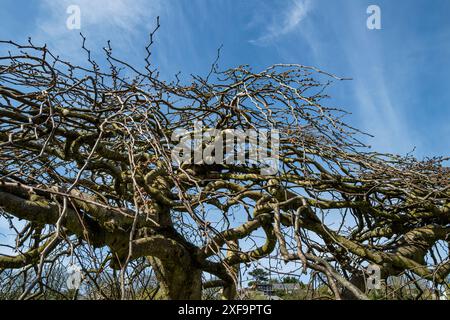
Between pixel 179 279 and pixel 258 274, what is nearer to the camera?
pixel 258 274

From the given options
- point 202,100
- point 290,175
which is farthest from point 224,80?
point 290,175

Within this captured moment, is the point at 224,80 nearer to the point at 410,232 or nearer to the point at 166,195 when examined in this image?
the point at 166,195

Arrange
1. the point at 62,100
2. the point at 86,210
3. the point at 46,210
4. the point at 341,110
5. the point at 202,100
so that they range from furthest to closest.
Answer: the point at 202,100
the point at 341,110
the point at 62,100
the point at 86,210
the point at 46,210

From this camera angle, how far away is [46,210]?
2.29 metres

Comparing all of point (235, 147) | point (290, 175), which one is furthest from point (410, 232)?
point (235, 147)

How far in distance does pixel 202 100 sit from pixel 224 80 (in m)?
0.32

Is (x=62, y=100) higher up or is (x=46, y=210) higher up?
(x=62, y=100)

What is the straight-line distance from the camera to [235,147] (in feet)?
11.7

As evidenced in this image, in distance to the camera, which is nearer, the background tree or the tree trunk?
the background tree

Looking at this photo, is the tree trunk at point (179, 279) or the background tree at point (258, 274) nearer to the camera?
the background tree at point (258, 274)
